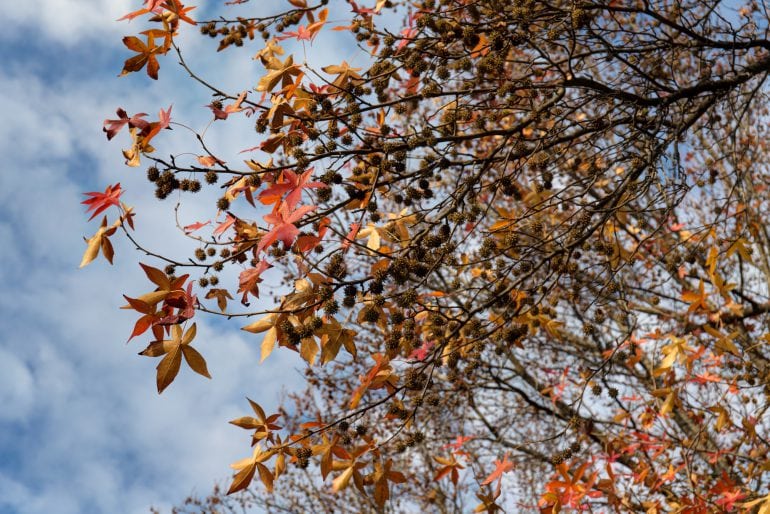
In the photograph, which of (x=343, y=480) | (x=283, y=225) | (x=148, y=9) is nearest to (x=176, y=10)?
(x=148, y=9)

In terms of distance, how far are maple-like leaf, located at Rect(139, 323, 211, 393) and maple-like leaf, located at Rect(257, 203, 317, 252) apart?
0.41 meters

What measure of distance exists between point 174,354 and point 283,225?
571mm

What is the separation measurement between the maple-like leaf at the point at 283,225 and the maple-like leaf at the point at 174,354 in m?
0.41

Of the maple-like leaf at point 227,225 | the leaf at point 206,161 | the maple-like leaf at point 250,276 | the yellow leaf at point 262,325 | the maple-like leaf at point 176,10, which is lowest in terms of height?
the yellow leaf at point 262,325

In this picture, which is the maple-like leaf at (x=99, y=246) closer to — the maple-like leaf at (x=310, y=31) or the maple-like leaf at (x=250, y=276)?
the maple-like leaf at (x=250, y=276)

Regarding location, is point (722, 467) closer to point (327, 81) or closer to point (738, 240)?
point (738, 240)

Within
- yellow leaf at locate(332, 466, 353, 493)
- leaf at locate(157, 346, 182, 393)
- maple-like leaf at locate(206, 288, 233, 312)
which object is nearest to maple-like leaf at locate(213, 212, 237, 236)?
maple-like leaf at locate(206, 288, 233, 312)

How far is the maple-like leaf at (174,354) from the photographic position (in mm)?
1980

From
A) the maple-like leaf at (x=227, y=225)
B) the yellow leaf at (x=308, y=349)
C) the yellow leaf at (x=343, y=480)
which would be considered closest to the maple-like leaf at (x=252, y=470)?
the yellow leaf at (x=343, y=480)

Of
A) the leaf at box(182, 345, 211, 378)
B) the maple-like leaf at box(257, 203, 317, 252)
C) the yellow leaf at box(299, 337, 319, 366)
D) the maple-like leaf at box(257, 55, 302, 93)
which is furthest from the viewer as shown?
the maple-like leaf at box(257, 55, 302, 93)

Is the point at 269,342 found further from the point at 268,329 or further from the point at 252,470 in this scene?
the point at 252,470

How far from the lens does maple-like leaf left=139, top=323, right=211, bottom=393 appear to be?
198 cm

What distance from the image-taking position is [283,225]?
195 cm

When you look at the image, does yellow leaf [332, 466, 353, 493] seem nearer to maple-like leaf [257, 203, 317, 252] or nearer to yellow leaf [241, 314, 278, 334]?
yellow leaf [241, 314, 278, 334]
